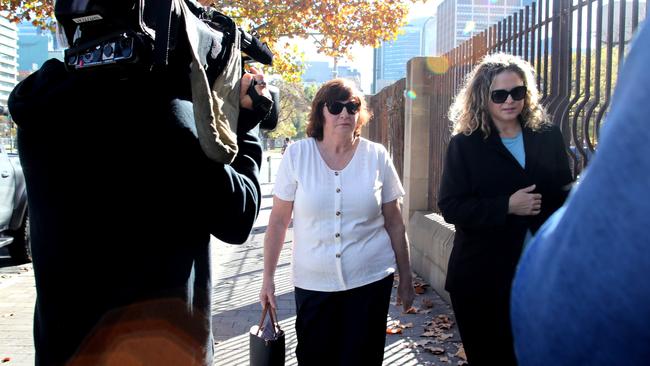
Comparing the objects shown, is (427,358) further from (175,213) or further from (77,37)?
(77,37)

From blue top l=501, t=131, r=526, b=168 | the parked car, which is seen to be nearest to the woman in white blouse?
blue top l=501, t=131, r=526, b=168

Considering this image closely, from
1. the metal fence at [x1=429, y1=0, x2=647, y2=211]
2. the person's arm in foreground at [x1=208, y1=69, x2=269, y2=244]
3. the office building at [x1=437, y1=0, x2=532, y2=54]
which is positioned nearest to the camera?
the person's arm in foreground at [x1=208, y1=69, x2=269, y2=244]

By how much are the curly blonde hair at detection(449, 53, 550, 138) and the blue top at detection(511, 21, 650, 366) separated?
7.69 ft

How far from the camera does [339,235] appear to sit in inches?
120

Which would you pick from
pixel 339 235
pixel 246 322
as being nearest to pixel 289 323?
pixel 246 322

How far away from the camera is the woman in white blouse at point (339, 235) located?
2.99m

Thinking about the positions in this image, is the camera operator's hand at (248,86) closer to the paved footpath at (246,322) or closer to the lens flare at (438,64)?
the paved footpath at (246,322)

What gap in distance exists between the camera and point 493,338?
2715 mm

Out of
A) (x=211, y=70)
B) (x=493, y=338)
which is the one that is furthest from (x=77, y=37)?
(x=493, y=338)

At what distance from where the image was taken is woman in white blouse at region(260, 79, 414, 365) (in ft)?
9.82

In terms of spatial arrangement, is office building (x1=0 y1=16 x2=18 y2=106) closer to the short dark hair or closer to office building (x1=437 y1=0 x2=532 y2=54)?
the short dark hair

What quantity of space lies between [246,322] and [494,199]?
337 centimetres

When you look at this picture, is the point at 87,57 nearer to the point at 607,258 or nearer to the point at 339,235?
the point at 607,258

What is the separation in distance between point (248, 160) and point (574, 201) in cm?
110
